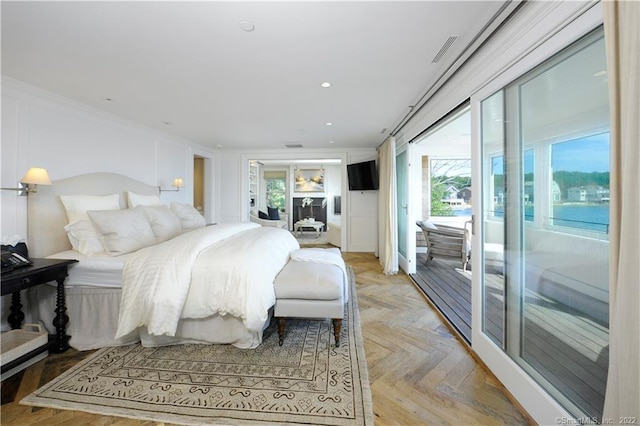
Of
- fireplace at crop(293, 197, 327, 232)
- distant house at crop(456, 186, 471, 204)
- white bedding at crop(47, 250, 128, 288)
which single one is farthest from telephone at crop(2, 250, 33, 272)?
fireplace at crop(293, 197, 327, 232)

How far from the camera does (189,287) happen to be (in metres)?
2.06

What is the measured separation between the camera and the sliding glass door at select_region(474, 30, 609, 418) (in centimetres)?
116

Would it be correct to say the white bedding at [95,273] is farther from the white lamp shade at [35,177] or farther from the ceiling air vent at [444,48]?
the ceiling air vent at [444,48]

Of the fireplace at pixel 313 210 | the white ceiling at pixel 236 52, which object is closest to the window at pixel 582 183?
the white ceiling at pixel 236 52

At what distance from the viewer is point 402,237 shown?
15.3ft

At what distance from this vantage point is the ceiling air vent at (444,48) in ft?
5.99

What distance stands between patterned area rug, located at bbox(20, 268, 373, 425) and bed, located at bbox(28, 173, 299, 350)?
0.19 metres

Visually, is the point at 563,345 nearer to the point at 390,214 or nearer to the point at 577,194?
the point at 577,194

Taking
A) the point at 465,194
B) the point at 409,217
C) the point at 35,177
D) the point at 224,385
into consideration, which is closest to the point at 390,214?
the point at 409,217

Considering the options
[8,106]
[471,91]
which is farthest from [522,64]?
[8,106]

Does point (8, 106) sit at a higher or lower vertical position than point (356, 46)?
lower

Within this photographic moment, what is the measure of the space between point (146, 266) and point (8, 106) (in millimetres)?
2014

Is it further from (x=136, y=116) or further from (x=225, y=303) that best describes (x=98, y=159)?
(x=225, y=303)

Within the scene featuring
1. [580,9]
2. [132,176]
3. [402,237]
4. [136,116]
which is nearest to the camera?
[580,9]
